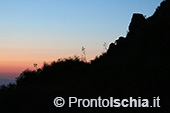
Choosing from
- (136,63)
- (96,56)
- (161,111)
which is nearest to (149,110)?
(161,111)

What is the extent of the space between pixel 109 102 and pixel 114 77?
436 centimetres

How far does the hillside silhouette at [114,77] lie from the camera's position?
1067 centimetres

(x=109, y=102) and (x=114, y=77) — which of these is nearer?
(x=109, y=102)

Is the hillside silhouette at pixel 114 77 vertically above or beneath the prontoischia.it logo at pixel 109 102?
above

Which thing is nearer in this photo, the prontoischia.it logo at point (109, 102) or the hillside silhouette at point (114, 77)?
the prontoischia.it logo at point (109, 102)

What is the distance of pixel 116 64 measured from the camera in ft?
54.8

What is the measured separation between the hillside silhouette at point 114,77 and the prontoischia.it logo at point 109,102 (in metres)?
0.27

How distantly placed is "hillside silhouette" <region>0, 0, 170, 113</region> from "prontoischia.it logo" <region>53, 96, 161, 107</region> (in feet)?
0.87

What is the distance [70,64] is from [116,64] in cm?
525

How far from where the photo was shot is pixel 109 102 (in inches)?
397

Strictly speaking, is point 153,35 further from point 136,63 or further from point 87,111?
point 87,111

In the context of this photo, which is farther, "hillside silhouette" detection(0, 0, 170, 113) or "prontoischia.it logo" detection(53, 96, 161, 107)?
"hillside silhouette" detection(0, 0, 170, 113)

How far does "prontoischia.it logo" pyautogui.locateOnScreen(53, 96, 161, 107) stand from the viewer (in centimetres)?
952

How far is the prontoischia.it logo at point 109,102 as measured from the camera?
9.52m
